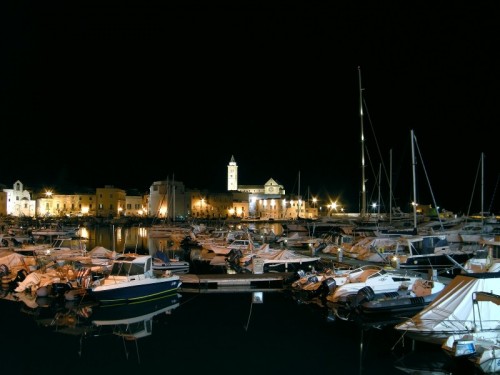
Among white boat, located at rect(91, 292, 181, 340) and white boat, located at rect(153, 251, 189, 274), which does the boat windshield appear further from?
white boat, located at rect(153, 251, 189, 274)

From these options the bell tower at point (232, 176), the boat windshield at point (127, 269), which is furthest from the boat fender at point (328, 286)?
the bell tower at point (232, 176)

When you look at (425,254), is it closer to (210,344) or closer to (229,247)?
(229,247)

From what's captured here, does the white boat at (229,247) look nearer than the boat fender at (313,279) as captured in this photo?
No

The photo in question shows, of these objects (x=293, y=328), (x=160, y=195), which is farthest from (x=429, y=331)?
(x=160, y=195)

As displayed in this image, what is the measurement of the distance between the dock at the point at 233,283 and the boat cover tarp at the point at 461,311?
1238 cm

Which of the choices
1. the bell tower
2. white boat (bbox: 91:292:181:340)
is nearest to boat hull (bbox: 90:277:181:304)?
white boat (bbox: 91:292:181:340)

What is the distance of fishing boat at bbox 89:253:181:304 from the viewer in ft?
73.4

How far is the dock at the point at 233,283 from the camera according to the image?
27750 millimetres

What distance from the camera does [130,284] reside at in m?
22.6

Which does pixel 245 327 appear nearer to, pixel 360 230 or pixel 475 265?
pixel 475 265

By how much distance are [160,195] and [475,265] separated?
10080 cm

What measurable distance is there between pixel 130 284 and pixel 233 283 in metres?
7.55

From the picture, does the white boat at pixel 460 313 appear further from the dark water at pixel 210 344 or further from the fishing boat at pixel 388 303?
the fishing boat at pixel 388 303

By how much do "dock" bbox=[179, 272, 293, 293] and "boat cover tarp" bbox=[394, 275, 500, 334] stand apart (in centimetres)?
1238
